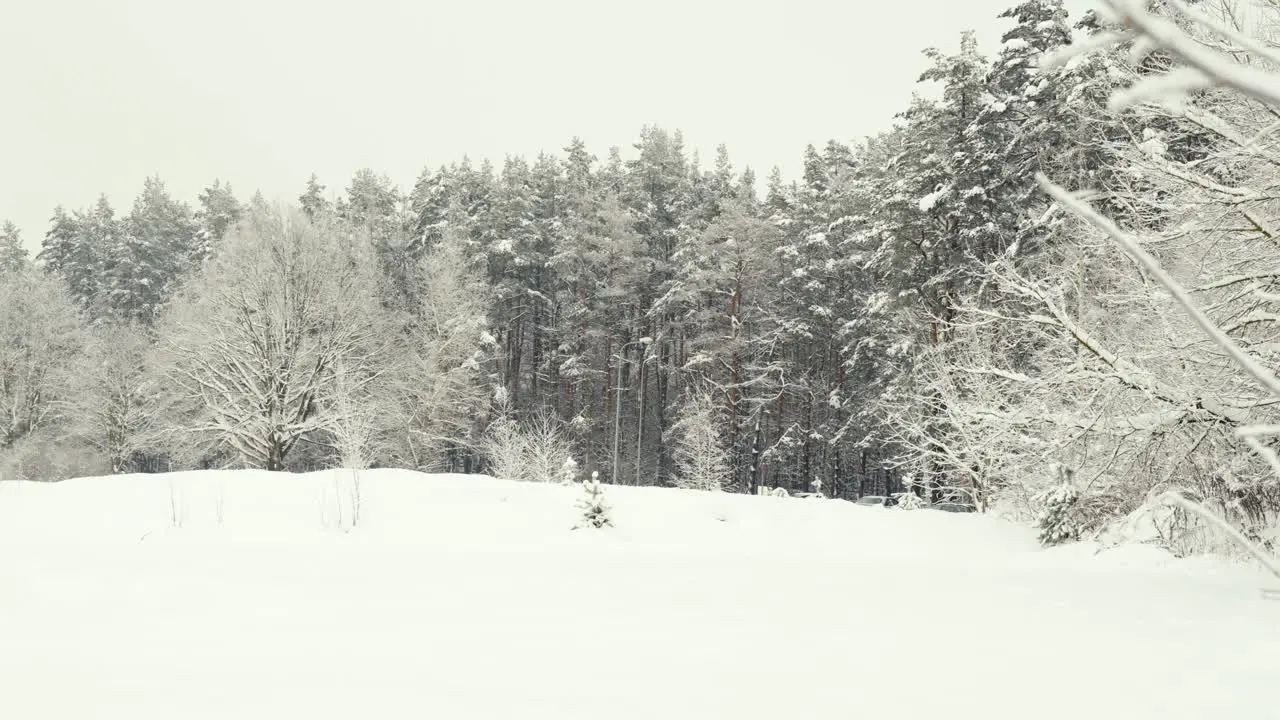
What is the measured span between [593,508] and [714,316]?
2341 centimetres

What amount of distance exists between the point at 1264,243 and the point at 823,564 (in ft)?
15.1

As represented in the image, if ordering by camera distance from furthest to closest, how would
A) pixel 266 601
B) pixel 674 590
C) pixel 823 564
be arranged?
pixel 823 564 < pixel 674 590 < pixel 266 601

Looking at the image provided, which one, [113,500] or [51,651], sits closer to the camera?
[51,651]

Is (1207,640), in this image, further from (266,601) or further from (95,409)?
(95,409)

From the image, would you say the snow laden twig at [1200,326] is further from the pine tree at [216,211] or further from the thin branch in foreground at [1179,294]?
the pine tree at [216,211]

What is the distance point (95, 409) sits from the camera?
3161 cm

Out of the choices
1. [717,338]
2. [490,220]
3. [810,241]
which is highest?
[490,220]

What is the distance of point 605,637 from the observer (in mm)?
3465

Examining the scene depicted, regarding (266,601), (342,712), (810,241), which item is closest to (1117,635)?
(342,712)

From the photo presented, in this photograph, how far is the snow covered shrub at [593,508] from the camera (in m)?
11.3

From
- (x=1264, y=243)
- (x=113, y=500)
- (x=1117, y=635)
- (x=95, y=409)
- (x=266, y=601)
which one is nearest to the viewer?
(x=1117, y=635)

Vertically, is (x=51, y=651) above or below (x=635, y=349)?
below

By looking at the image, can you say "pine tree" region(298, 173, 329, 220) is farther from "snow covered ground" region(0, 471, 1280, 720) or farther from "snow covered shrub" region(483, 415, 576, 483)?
"snow covered ground" region(0, 471, 1280, 720)

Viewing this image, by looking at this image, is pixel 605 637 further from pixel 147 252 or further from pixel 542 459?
pixel 147 252
